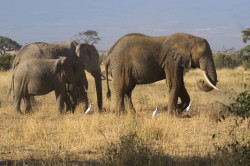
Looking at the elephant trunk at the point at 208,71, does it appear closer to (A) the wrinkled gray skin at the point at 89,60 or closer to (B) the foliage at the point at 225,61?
(A) the wrinkled gray skin at the point at 89,60

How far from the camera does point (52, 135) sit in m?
9.88

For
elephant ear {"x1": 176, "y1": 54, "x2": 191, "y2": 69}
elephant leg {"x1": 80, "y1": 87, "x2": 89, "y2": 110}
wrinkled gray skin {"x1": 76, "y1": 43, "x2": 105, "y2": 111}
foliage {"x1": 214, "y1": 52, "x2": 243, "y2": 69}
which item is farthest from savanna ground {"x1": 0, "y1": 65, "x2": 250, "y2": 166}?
foliage {"x1": 214, "y1": 52, "x2": 243, "y2": 69}

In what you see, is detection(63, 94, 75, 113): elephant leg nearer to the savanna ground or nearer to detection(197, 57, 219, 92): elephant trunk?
the savanna ground

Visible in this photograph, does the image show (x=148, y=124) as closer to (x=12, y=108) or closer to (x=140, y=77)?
(x=140, y=77)

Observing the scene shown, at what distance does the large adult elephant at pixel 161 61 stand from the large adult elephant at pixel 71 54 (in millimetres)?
2117

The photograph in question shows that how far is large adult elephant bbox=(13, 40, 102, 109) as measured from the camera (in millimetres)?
15398

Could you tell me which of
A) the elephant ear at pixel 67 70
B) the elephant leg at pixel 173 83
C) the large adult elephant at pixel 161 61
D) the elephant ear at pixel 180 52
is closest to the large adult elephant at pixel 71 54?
the elephant ear at pixel 67 70

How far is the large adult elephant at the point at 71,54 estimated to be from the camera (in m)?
15.4

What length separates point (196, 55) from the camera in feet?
42.4

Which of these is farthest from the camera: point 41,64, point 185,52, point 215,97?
point 215,97

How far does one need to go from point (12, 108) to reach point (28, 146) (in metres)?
5.95

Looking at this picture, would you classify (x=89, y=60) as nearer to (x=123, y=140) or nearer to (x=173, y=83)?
(x=173, y=83)

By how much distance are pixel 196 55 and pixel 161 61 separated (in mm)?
943

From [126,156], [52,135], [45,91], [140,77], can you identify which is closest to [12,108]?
[45,91]
